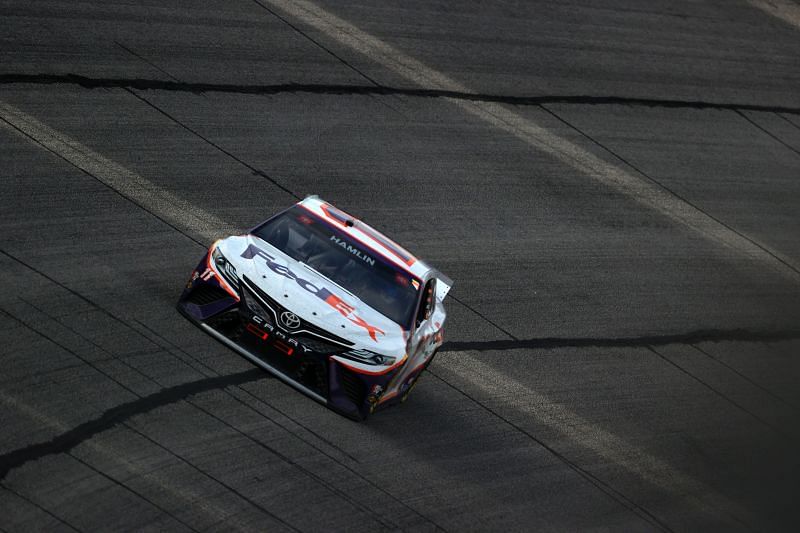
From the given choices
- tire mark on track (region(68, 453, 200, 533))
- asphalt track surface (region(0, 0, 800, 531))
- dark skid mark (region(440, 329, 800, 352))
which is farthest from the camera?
dark skid mark (region(440, 329, 800, 352))

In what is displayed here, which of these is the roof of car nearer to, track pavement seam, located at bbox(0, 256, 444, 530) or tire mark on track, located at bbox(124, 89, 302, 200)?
track pavement seam, located at bbox(0, 256, 444, 530)

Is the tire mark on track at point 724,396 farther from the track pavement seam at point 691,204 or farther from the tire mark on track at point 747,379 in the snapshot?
the track pavement seam at point 691,204

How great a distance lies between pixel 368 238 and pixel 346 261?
44 centimetres

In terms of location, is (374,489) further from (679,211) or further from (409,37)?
(409,37)

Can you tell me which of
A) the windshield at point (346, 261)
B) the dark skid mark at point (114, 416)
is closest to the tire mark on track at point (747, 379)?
the windshield at point (346, 261)

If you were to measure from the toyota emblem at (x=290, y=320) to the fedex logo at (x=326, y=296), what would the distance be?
39cm

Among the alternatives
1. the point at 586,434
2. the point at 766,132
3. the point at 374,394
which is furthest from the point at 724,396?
the point at 766,132

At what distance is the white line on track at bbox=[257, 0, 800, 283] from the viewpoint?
1586 centimetres

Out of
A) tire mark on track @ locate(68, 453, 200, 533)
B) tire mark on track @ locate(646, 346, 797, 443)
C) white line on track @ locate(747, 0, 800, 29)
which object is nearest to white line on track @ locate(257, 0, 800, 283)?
tire mark on track @ locate(646, 346, 797, 443)

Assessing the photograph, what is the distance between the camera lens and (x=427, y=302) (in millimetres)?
10141

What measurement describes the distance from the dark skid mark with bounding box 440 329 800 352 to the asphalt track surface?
4 centimetres

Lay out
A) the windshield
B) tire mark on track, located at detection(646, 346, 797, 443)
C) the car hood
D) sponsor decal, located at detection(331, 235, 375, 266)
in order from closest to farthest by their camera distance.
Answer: the car hood
the windshield
sponsor decal, located at detection(331, 235, 375, 266)
tire mark on track, located at detection(646, 346, 797, 443)

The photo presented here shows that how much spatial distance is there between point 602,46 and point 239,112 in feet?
28.5

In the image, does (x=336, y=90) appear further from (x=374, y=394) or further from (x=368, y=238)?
(x=374, y=394)
